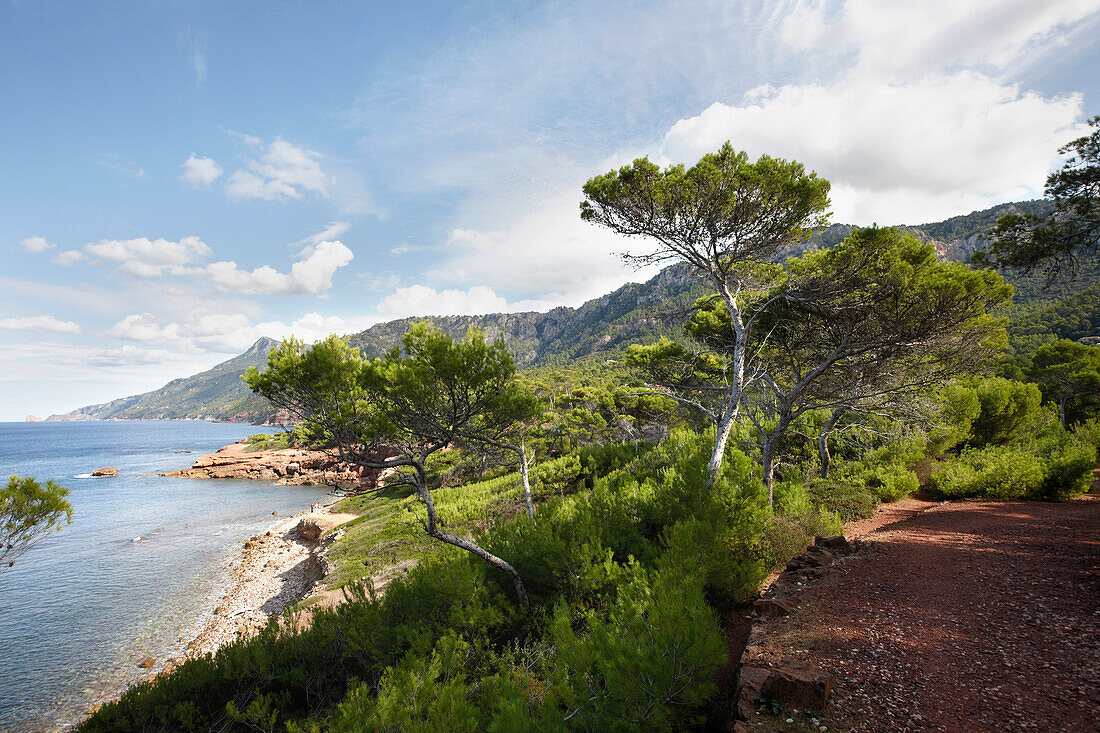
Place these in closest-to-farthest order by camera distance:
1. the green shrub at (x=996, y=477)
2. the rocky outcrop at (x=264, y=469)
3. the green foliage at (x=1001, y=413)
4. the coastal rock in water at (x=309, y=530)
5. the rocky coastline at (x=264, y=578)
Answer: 1. the green shrub at (x=996, y=477)
2. the rocky coastline at (x=264, y=578)
3. the green foliage at (x=1001, y=413)
4. the coastal rock in water at (x=309, y=530)
5. the rocky outcrop at (x=264, y=469)

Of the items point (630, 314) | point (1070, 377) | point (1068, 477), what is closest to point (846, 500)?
point (1068, 477)

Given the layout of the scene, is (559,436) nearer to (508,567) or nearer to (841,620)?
(508,567)

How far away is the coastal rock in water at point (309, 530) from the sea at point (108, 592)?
346 cm

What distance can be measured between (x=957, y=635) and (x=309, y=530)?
26.5 meters

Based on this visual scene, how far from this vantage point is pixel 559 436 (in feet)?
74.8

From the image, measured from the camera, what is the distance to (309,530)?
2209cm

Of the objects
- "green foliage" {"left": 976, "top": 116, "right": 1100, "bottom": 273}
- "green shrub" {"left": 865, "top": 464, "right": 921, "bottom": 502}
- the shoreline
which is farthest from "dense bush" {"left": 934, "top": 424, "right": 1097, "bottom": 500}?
the shoreline

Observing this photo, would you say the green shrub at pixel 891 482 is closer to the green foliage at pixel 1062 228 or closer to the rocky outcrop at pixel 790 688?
the green foliage at pixel 1062 228

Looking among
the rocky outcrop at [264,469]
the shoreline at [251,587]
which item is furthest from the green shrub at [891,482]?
the rocky outcrop at [264,469]

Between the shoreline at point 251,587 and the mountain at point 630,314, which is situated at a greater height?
the mountain at point 630,314

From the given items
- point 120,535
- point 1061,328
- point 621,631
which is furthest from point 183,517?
point 1061,328

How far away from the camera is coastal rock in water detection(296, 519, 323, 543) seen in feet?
70.7

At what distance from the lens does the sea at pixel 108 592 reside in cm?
1039

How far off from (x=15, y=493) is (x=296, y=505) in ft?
96.3
